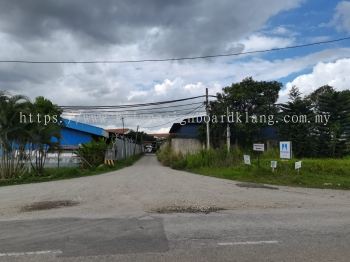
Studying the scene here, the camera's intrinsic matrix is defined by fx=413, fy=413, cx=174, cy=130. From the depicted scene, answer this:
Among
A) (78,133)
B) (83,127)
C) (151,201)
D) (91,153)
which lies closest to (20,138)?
(91,153)

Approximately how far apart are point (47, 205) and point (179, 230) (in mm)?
5505

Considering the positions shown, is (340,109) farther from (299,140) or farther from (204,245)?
(204,245)

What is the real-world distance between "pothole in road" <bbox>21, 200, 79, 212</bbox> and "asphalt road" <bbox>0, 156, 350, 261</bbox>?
222mm

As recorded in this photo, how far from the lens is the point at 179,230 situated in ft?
25.9

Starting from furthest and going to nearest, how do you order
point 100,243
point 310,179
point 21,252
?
point 310,179 < point 100,243 < point 21,252

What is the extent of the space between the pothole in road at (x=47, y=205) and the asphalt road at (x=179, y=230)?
22cm

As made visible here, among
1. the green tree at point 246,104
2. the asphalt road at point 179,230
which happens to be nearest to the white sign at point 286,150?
the asphalt road at point 179,230

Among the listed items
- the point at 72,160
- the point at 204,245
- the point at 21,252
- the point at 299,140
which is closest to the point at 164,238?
the point at 204,245

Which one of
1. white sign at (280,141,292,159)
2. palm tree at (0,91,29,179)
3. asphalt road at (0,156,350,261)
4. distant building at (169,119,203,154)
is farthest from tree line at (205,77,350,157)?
asphalt road at (0,156,350,261)

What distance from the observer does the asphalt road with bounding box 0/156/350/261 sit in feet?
20.5

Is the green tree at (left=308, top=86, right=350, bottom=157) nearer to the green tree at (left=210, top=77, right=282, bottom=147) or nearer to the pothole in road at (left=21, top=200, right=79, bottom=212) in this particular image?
the green tree at (left=210, top=77, right=282, bottom=147)

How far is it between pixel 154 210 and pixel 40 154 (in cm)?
1730

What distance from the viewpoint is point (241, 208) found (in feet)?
35.5

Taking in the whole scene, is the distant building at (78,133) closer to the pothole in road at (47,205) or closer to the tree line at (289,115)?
the tree line at (289,115)
